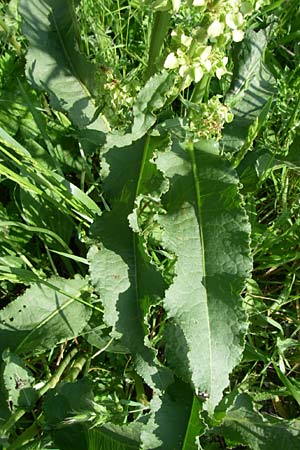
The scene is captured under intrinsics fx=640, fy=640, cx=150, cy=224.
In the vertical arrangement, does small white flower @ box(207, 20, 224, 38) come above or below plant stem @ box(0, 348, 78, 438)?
above

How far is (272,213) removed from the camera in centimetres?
181

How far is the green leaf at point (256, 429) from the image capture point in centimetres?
139

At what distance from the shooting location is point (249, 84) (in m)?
1.62

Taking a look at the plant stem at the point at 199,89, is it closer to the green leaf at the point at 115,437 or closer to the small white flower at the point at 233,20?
the small white flower at the point at 233,20

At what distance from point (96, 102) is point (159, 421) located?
0.74 m

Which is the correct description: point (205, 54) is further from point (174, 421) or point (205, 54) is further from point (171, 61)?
point (174, 421)

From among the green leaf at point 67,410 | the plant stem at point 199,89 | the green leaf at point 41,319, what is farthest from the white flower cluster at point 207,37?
the green leaf at point 67,410

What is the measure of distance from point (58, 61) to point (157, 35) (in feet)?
1.35

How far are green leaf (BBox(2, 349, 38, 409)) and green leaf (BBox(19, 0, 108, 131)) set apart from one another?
585 mm

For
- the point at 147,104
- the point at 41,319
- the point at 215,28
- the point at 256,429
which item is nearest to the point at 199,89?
the point at 147,104

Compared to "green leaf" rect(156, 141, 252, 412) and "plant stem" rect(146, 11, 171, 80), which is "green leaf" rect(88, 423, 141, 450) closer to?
"green leaf" rect(156, 141, 252, 412)

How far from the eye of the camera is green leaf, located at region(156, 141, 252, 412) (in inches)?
47.3

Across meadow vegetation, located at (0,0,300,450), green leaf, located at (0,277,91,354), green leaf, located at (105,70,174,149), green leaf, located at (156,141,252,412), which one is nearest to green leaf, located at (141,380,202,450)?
meadow vegetation, located at (0,0,300,450)

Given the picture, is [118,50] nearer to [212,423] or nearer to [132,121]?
[132,121]
